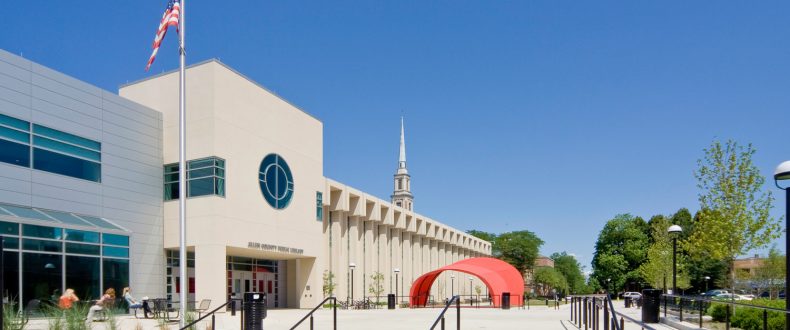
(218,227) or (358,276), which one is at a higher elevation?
(218,227)

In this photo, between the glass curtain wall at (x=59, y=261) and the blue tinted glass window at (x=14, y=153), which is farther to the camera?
the blue tinted glass window at (x=14, y=153)

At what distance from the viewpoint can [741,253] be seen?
24469 mm

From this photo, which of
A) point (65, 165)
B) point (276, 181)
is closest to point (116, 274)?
point (65, 165)

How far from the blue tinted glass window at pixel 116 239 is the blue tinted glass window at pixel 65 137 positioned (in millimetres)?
3483

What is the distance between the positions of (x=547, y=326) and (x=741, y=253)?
972 cm

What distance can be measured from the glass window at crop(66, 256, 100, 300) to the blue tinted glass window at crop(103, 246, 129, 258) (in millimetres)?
670

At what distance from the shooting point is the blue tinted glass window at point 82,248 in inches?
964

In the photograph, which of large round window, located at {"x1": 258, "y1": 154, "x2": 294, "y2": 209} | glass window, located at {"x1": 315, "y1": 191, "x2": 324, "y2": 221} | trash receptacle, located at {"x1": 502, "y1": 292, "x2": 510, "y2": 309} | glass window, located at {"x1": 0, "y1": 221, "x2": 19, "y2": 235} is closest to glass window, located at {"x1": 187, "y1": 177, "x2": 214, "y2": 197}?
large round window, located at {"x1": 258, "y1": 154, "x2": 294, "y2": 209}

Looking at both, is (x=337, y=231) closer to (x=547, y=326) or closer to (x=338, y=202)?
(x=338, y=202)

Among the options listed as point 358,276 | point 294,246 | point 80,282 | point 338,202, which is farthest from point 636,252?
point 80,282

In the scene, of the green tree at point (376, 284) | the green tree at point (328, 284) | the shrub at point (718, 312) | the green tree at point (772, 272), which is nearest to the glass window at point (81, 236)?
the green tree at point (328, 284)

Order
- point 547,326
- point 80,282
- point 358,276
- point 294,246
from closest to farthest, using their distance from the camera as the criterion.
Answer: point 547,326 → point 80,282 → point 294,246 → point 358,276

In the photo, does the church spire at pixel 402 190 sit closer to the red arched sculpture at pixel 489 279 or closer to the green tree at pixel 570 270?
the green tree at pixel 570 270

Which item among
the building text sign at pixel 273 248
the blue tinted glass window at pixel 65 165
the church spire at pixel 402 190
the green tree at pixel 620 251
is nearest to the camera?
the blue tinted glass window at pixel 65 165
